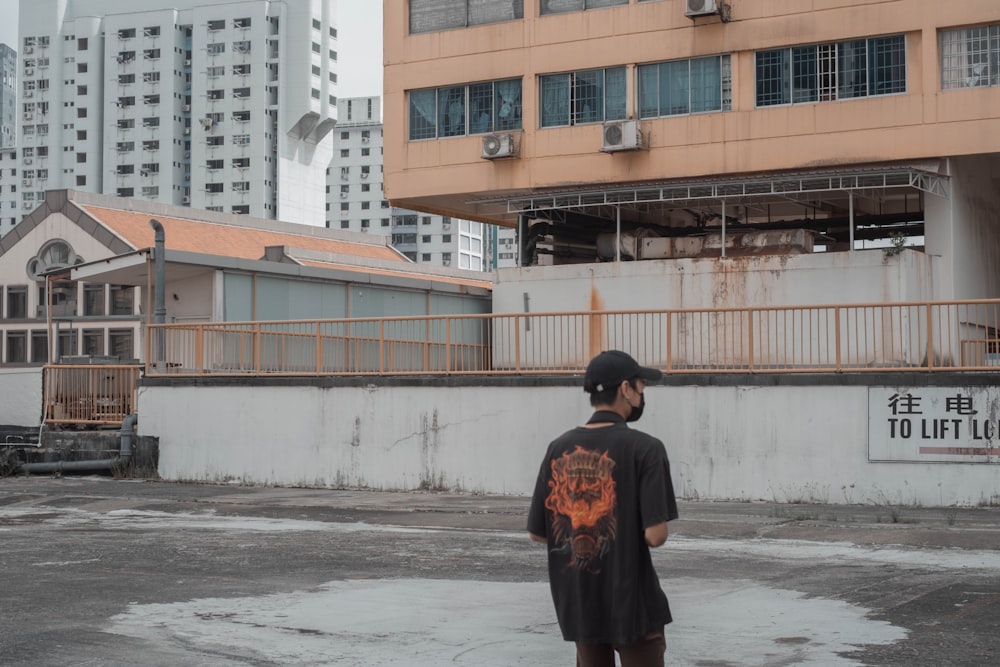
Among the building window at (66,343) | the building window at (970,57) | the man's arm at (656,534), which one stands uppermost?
the building window at (970,57)

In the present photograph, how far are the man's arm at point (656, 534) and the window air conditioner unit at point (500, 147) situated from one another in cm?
2775

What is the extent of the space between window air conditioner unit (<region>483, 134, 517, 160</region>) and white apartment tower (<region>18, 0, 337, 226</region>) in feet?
341

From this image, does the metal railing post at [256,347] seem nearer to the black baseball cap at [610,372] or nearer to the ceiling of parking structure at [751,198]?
the ceiling of parking structure at [751,198]

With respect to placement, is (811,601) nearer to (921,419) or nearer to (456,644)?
(456,644)

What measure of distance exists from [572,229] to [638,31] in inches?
226

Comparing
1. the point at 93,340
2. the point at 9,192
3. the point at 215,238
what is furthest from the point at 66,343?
the point at 9,192

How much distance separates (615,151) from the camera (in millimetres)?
31156

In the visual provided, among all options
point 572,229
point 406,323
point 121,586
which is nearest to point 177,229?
point 572,229

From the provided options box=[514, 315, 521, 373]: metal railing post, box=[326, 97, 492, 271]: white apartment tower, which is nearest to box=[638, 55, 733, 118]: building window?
box=[514, 315, 521, 373]: metal railing post

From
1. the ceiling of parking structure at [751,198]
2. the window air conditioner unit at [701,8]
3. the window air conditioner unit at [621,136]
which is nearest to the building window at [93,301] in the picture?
the ceiling of parking structure at [751,198]

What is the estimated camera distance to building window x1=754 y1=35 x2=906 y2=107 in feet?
93.9

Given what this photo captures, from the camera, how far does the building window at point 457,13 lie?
32938 mm

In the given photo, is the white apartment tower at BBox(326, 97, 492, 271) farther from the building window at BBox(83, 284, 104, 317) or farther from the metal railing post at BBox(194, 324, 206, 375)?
the metal railing post at BBox(194, 324, 206, 375)

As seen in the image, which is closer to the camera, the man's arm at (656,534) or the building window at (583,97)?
the man's arm at (656,534)
